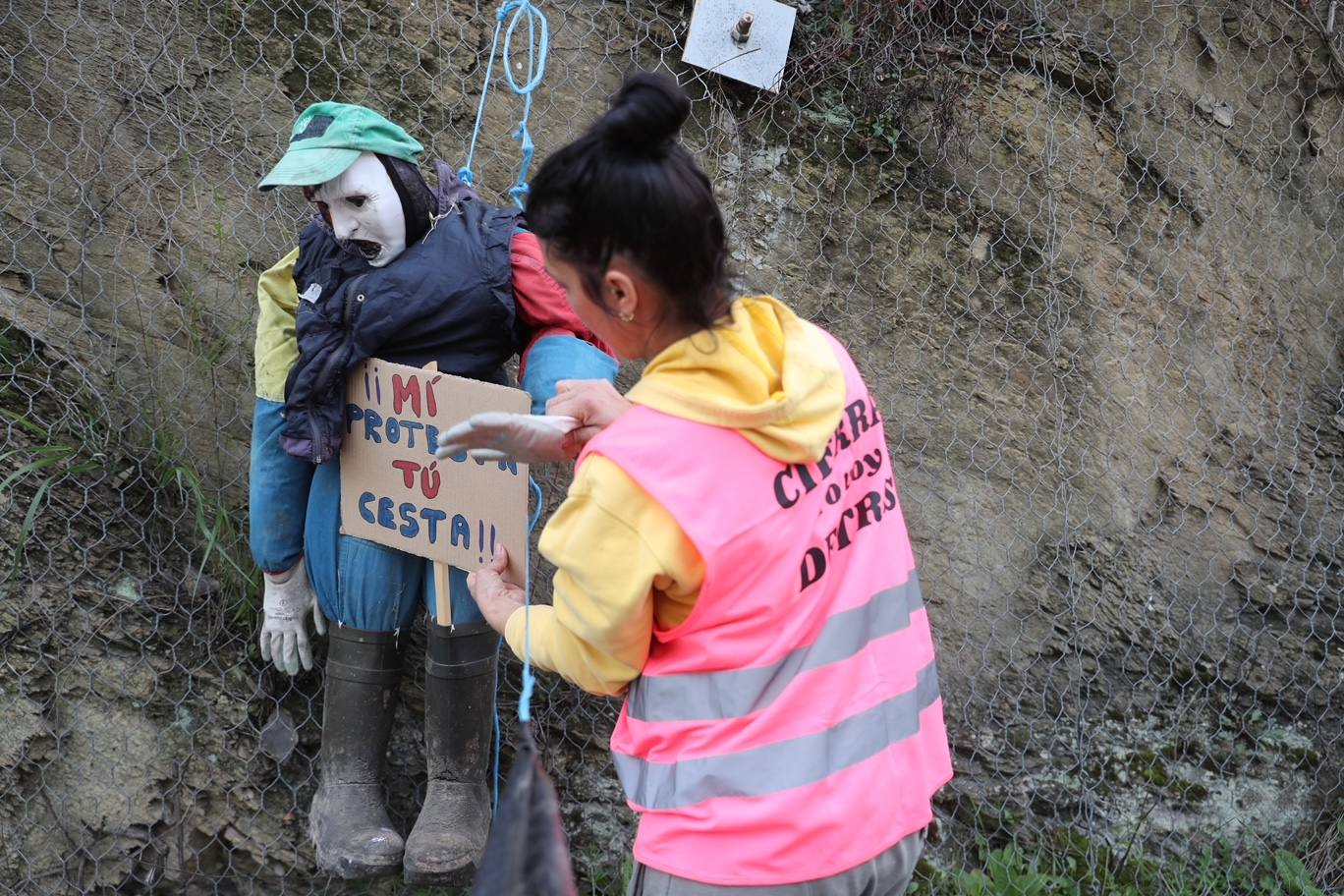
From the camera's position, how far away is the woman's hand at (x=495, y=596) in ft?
4.99

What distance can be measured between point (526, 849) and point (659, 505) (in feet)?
1.15

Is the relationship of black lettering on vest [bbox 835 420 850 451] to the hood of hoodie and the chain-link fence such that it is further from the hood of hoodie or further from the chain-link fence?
the chain-link fence

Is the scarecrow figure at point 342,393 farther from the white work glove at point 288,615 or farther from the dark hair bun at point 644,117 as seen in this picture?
the dark hair bun at point 644,117

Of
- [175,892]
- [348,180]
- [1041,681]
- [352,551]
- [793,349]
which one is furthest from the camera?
[1041,681]

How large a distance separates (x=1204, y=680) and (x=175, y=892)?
8.49 ft

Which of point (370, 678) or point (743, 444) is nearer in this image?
point (743, 444)

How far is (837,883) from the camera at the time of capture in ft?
4.03

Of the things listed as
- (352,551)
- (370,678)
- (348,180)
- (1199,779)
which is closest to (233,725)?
(370,678)

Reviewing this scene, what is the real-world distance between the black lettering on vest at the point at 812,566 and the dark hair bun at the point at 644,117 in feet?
1.51

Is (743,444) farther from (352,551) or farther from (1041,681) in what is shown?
(1041,681)

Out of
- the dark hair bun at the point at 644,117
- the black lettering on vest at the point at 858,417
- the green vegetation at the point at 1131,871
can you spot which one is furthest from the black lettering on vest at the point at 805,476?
the green vegetation at the point at 1131,871

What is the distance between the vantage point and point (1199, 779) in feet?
9.71

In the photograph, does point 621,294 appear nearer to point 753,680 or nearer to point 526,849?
point 753,680

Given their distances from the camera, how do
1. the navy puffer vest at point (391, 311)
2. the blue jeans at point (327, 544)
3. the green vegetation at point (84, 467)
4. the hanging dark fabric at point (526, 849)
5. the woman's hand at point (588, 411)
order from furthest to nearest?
the green vegetation at point (84, 467), the blue jeans at point (327, 544), the navy puffer vest at point (391, 311), the woman's hand at point (588, 411), the hanging dark fabric at point (526, 849)
